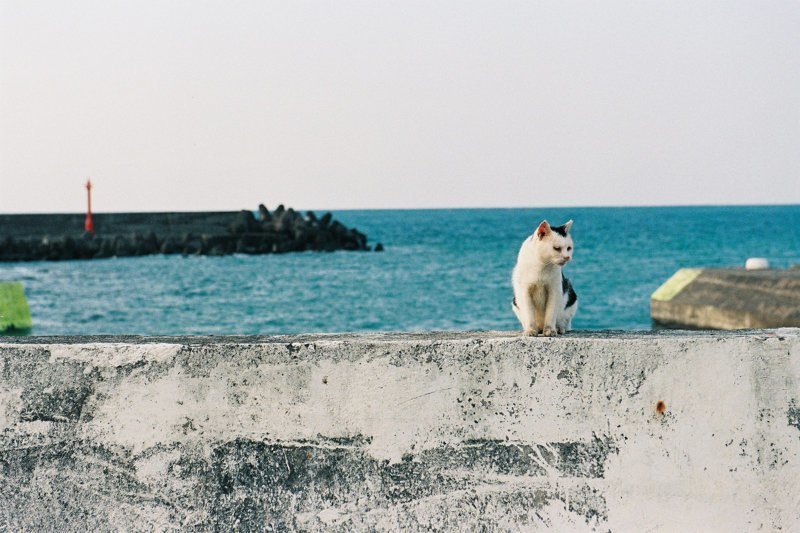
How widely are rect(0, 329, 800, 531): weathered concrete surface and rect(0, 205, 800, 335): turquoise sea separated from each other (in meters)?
23.1

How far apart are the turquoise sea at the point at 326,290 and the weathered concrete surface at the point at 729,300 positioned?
3875mm

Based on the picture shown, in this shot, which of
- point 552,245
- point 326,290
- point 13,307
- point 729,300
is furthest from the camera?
point 326,290

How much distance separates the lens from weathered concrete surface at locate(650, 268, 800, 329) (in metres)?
17.4

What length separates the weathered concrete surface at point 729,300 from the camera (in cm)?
1744

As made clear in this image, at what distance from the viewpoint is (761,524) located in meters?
2.63

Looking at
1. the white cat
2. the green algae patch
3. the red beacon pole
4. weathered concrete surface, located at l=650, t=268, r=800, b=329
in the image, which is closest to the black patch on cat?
the white cat

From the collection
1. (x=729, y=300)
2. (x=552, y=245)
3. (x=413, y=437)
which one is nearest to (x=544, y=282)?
(x=552, y=245)

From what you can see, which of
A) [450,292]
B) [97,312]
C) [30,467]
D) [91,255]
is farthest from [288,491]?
[91,255]

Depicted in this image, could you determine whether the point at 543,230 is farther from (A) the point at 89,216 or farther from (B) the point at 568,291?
(A) the point at 89,216

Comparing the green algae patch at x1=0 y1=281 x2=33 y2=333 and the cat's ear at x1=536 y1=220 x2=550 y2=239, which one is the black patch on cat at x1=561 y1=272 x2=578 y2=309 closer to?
the cat's ear at x1=536 y1=220 x2=550 y2=239

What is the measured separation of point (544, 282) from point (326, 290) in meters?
37.2

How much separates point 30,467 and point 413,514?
Answer: 1.22 metres

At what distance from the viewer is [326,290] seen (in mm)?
40344

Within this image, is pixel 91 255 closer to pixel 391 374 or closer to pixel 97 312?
pixel 97 312
